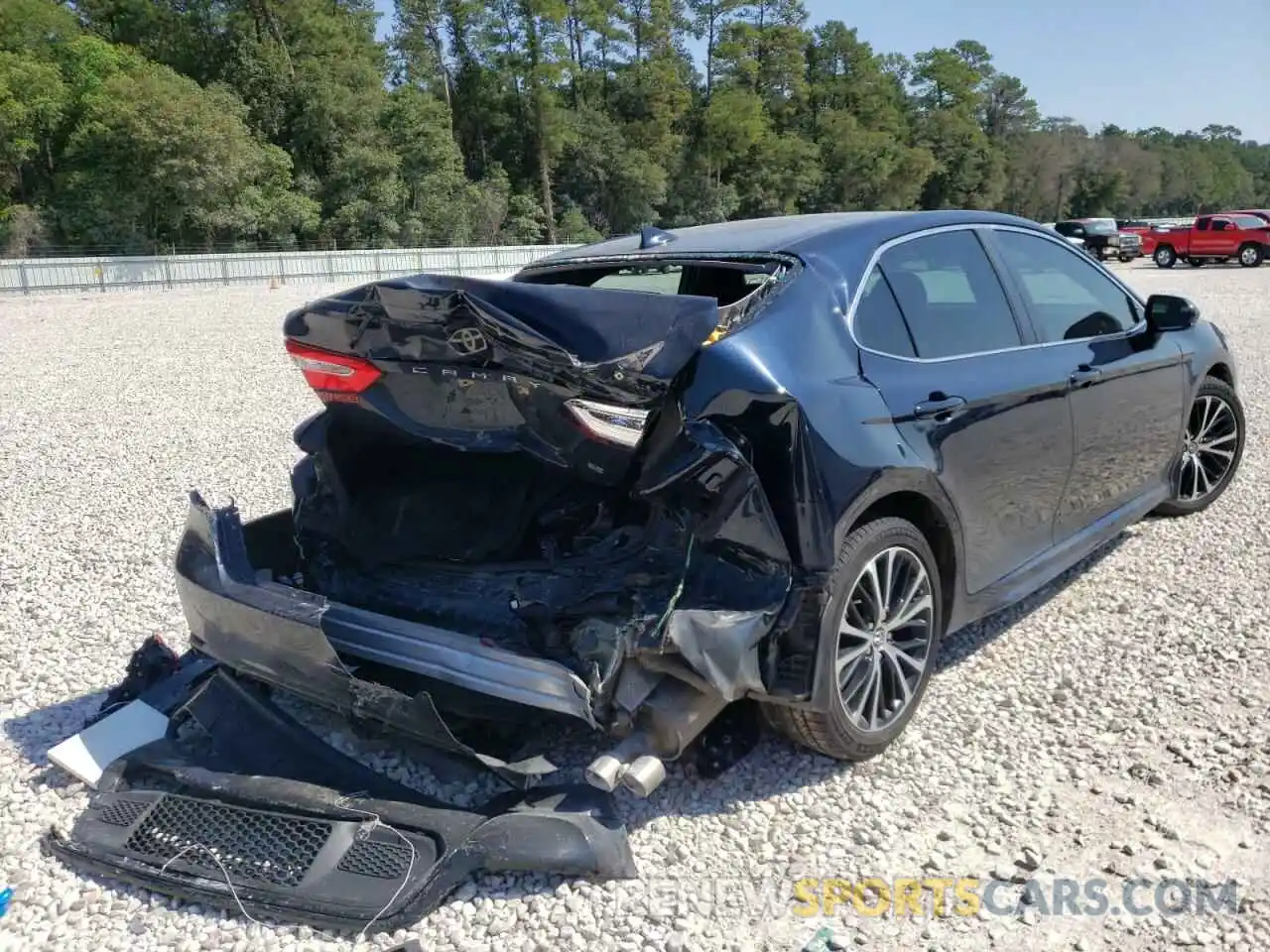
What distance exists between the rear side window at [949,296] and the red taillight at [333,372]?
1.54 metres

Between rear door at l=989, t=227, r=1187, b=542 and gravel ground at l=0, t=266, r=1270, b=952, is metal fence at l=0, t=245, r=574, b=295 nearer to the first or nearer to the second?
gravel ground at l=0, t=266, r=1270, b=952

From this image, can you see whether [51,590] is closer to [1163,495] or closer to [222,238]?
[1163,495]

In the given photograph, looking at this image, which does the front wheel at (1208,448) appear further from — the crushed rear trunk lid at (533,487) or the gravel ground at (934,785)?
the crushed rear trunk lid at (533,487)

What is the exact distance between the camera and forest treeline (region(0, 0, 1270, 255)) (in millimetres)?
45875

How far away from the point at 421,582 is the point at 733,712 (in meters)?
1.16

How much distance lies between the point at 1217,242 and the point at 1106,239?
21.3 feet

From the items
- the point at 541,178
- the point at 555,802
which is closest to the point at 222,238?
the point at 541,178

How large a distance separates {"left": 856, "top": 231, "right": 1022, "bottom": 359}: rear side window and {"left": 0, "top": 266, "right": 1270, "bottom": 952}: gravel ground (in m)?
1.24

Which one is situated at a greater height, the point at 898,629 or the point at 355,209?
the point at 355,209

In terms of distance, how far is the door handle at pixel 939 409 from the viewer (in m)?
3.08

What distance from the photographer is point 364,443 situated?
3.42m

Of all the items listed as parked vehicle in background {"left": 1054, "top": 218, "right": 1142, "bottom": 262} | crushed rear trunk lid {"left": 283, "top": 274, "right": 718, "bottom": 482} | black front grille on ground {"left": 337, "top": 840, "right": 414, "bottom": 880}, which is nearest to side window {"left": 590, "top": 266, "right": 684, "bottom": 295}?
crushed rear trunk lid {"left": 283, "top": 274, "right": 718, "bottom": 482}

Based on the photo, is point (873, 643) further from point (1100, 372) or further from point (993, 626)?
point (1100, 372)

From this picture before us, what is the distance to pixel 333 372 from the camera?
3.09m
